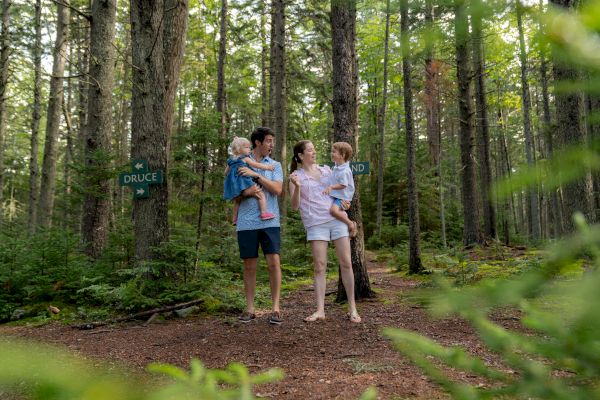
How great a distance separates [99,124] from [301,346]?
6.80 m

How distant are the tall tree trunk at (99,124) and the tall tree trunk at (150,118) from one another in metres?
2.14

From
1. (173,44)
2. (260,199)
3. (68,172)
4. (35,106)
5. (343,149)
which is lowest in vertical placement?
(260,199)

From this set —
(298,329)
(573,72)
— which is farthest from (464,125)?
(298,329)

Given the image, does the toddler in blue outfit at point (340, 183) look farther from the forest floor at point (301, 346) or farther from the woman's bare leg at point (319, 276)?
the forest floor at point (301, 346)

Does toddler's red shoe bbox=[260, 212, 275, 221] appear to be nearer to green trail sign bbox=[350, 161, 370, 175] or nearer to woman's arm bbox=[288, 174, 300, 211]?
woman's arm bbox=[288, 174, 300, 211]

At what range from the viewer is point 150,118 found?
6.11m

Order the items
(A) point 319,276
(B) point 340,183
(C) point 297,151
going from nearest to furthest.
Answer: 1. (A) point 319,276
2. (B) point 340,183
3. (C) point 297,151

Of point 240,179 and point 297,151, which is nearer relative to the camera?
point 240,179

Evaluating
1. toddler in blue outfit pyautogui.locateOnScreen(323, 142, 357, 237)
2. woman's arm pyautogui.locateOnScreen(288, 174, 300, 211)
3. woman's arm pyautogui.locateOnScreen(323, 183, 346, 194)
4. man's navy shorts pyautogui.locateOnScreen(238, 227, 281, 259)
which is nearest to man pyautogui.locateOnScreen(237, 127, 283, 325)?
man's navy shorts pyautogui.locateOnScreen(238, 227, 281, 259)

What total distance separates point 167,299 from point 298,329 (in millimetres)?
1920

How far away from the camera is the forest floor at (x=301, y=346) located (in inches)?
117

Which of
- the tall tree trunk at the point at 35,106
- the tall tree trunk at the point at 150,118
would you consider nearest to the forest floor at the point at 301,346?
the tall tree trunk at the point at 150,118

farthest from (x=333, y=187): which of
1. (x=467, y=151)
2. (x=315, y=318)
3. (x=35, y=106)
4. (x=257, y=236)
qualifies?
(x=35, y=106)

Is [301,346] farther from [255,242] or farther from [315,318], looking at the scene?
[255,242]
